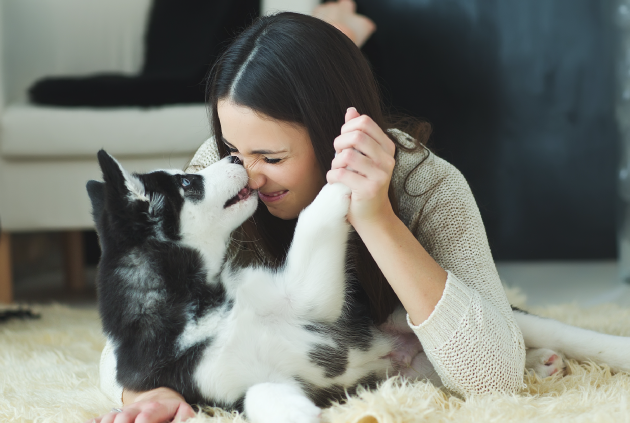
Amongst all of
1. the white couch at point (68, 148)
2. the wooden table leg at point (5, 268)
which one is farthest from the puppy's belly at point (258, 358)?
the wooden table leg at point (5, 268)

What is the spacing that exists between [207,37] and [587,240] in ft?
7.59

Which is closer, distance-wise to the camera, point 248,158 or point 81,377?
point 248,158

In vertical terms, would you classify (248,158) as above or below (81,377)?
above

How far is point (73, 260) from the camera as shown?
10.0ft

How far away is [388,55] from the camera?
3.49 metres

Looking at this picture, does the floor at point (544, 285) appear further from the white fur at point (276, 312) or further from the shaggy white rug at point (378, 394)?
the white fur at point (276, 312)

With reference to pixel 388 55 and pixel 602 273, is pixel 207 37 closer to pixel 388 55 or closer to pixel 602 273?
pixel 388 55

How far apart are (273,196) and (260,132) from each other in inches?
6.3

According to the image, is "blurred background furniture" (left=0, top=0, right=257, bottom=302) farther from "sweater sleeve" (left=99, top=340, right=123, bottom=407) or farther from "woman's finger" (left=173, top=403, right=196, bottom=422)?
"woman's finger" (left=173, top=403, right=196, bottom=422)

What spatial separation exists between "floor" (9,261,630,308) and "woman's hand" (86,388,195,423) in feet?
5.64

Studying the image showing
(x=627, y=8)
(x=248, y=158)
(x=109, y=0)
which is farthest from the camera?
(x=109, y=0)

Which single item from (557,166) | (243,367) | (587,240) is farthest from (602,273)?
(243,367)

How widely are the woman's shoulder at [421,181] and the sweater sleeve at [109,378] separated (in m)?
0.73

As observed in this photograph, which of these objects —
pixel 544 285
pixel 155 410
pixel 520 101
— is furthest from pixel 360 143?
pixel 520 101
